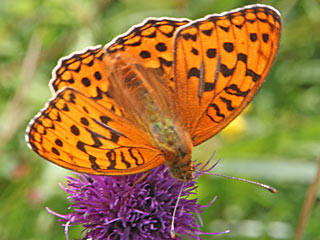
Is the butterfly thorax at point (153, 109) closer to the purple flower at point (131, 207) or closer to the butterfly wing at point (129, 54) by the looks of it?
the butterfly wing at point (129, 54)

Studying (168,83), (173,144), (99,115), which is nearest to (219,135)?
(168,83)

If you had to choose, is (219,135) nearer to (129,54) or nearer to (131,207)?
(129,54)

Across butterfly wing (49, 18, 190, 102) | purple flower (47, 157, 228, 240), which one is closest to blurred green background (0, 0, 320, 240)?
purple flower (47, 157, 228, 240)

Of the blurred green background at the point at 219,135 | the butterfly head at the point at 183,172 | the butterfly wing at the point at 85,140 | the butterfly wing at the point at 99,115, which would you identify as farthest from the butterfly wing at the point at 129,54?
the blurred green background at the point at 219,135

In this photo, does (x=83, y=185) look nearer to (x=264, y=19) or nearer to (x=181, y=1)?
(x=264, y=19)

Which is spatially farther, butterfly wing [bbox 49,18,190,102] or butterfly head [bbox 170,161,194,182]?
butterfly wing [bbox 49,18,190,102]

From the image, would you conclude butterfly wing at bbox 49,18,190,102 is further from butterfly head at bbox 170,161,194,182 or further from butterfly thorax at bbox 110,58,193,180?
butterfly head at bbox 170,161,194,182
